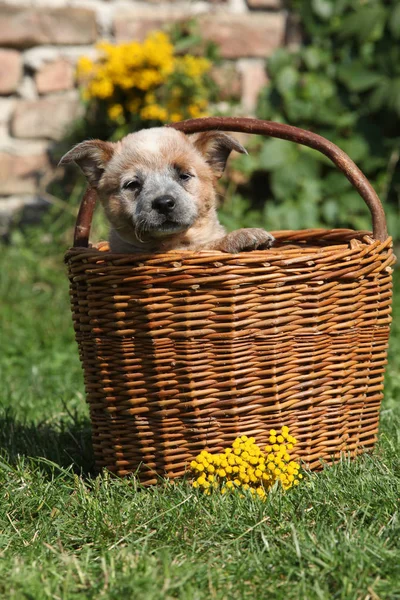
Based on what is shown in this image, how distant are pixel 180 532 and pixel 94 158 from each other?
4.92ft

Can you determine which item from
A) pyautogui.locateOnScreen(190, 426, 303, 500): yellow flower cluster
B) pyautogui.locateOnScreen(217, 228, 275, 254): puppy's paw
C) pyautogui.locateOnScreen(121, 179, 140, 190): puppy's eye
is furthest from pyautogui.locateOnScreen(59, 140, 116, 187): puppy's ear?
pyautogui.locateOnScreen(190, 426, 303, 500): yellow flower cluster

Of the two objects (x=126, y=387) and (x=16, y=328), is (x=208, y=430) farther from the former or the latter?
(x=16, y=328)

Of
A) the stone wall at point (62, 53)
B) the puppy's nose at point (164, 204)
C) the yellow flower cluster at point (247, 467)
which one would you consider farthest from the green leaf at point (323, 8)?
the yellow flower cluster at point (247, 467)

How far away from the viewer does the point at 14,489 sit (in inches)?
98.3

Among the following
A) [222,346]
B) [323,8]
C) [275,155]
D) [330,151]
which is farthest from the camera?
[323,8]

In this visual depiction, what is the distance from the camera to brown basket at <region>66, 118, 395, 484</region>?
2.36 meters

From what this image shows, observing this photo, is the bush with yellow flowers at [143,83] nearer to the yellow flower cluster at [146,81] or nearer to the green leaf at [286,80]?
the yellow flower cluster at [146,81]

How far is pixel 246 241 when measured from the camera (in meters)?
2.57

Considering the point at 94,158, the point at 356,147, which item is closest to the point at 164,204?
the point at 94,158

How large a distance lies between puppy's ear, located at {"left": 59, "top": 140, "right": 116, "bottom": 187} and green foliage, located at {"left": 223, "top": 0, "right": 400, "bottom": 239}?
8.71 ft

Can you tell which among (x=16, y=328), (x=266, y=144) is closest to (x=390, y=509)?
(x=16, y=328)

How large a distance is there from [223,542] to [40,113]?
4.28 m

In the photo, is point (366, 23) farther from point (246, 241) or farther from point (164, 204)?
point (246, 241)

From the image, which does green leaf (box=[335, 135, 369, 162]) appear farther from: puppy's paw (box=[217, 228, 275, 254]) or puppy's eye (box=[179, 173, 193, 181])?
puppy's paw (box=[217, 228, 275, 254])
